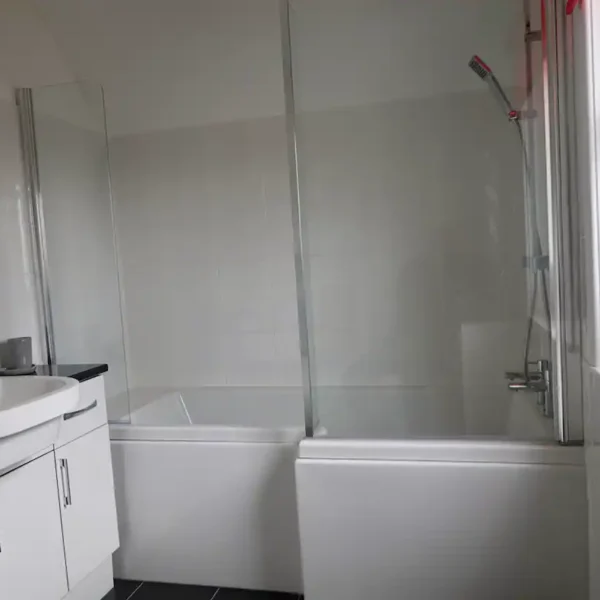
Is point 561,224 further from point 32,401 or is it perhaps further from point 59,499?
point 59,499

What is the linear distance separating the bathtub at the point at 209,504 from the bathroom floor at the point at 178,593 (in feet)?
0.08

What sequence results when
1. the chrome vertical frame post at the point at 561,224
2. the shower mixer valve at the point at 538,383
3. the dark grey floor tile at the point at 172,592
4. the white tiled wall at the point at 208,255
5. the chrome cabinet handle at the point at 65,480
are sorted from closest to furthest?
1. the chrome vertical frame post at the point at 561,224
2. the shower mixer valve at the point at 538,383
3. the chrome cabinet handle at the point at 65,480
4. the dark grey floor tile at the point at 172,592
5. the white tiled wall at the point at 208,255

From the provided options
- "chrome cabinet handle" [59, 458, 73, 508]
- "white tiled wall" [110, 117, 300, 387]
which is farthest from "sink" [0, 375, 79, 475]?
"white tiled wall" [110, 117, 300, 387]

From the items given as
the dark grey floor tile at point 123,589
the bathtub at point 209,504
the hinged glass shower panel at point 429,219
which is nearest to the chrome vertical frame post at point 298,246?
the hinged glass shower panel at point 429,219

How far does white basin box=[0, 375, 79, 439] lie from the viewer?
162 cm

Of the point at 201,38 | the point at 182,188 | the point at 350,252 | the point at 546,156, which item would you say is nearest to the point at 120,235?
the point at 182,188

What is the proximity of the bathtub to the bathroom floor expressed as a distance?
0.08ft

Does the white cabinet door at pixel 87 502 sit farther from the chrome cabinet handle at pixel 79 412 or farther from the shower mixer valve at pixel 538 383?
the shower mixer valve at pixel 538 383

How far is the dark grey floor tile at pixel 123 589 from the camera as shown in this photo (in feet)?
7.85

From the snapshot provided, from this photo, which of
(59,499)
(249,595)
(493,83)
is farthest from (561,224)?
(59,499)

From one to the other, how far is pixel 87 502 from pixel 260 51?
2.13 metres

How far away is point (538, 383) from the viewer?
2.15 m

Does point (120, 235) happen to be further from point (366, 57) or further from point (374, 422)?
point (374, 422)

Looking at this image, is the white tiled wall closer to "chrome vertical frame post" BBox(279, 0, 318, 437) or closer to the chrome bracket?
"chrome vertical frame post" BBox(279, 0, 318, 437)
